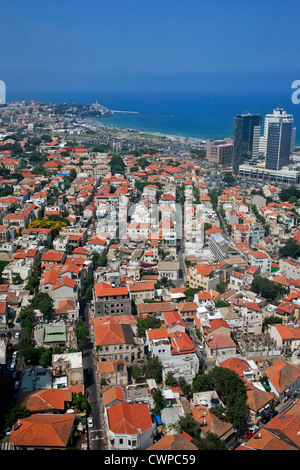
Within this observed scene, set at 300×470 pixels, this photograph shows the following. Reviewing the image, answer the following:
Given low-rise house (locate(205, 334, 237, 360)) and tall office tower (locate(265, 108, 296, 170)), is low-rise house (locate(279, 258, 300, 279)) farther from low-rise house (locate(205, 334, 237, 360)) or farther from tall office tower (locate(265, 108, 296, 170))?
tall office tower (locate(265, 108, 296, 170))

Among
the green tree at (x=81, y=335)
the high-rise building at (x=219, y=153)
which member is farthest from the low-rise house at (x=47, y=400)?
the high-rise building at (x=219, y=153)

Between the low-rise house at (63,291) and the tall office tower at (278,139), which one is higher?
the tall office tower at (278,139)

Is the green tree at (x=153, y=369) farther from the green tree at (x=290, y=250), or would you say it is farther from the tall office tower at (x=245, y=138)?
the tall office tower at (x=245, y=138)

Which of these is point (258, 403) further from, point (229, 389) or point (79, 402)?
point (79, 402)

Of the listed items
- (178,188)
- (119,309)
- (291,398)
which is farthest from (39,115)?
(291,398)

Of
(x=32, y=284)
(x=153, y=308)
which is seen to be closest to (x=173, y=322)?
(x=153, y=308)

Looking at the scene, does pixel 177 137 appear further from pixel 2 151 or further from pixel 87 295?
pixel 87 295
